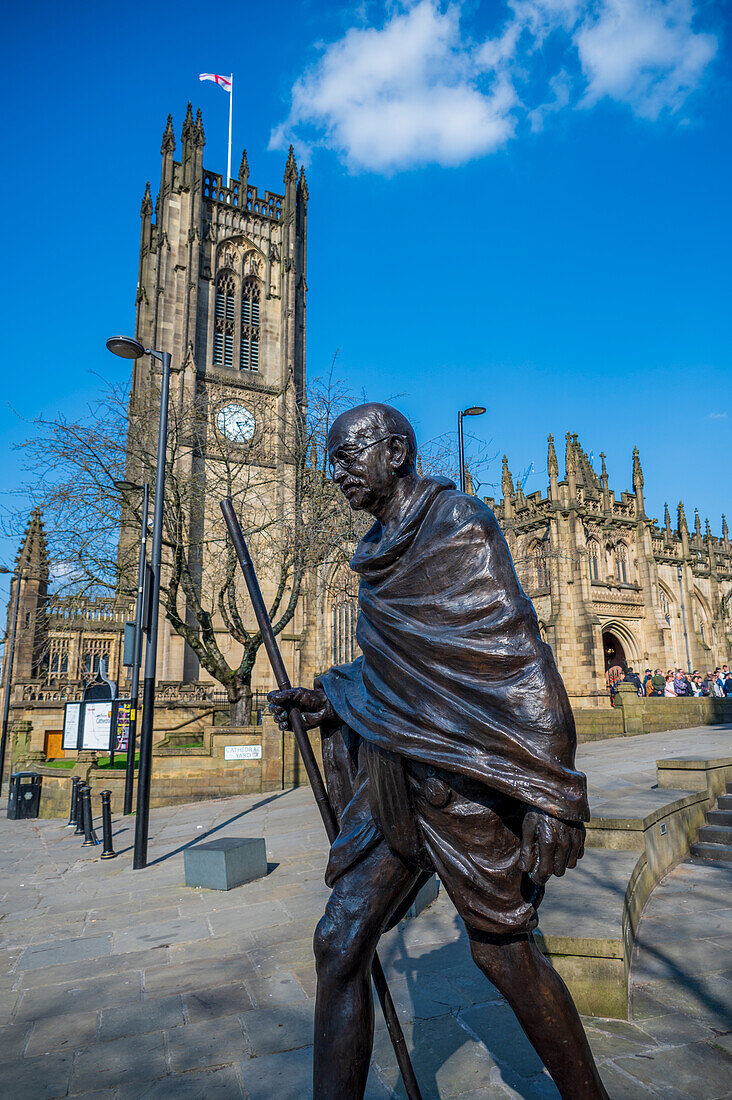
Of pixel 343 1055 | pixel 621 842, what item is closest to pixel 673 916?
pixel 621 842

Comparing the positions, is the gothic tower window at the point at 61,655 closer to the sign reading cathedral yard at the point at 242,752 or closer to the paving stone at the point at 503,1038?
the sign reading cathedral yard at the point at 242,752

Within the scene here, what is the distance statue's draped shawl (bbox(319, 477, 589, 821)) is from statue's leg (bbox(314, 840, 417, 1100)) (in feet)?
1.38

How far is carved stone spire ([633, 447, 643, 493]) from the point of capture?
4359 centimetres

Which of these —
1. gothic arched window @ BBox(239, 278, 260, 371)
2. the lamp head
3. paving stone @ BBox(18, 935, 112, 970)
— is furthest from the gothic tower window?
paving stone @ BBox(18, 935, 112, 970)

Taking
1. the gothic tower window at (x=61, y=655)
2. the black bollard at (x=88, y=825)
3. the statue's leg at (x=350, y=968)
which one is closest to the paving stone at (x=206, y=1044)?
the statue's leg at (x=350, y=968)

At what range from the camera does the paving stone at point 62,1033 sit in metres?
3.15

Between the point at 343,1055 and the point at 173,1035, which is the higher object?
the point at 343,1055

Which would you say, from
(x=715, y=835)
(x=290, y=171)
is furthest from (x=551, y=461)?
(x=715, y=835)

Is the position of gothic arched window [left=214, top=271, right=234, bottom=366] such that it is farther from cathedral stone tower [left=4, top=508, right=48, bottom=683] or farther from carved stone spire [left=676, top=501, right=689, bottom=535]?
carved stone spire [left=676, top=501, right=689, bottom=535]

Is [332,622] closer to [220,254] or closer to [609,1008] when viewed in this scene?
[220,254]

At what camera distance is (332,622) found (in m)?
34.9

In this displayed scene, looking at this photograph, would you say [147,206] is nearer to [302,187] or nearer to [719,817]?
[302,187]

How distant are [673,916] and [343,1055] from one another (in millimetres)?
3613

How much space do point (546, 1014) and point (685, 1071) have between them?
1423 millimetres
